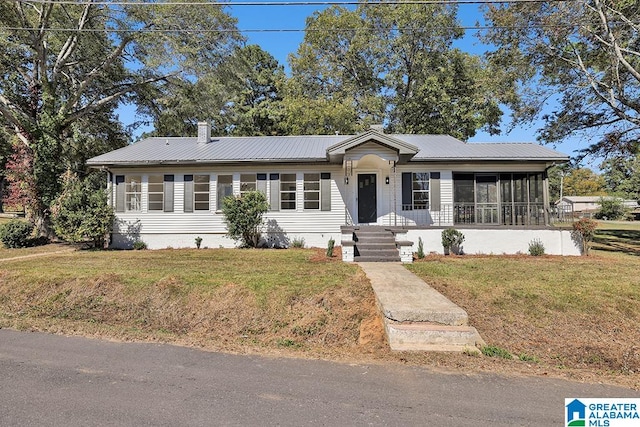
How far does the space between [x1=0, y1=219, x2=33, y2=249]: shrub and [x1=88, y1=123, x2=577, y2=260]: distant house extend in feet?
12.9

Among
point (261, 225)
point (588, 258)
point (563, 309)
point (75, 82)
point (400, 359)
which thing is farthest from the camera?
point (75, 82)

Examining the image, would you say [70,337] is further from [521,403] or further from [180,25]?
[180,25]

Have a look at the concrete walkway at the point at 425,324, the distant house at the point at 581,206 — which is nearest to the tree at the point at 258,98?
the distant house at the point at 581,206

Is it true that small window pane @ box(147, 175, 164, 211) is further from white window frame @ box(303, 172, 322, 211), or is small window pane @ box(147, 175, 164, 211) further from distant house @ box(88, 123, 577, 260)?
white window frame @ box(303, 172, 322, 211)

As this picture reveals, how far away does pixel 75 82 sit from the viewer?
2002 cm

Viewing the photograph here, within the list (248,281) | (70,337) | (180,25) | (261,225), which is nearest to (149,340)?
(70,337)

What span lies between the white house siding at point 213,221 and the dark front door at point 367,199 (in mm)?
749

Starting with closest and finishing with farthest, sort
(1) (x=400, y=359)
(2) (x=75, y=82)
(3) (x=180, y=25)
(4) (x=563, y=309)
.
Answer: (1) (x=400, y=359) < (4) (x=563, y=309) < (3) (x=180, y=25) < (2) (x=75, y=82)

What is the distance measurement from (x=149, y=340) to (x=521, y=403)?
480 centimetres

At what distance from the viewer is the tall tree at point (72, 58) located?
1543 centimetres

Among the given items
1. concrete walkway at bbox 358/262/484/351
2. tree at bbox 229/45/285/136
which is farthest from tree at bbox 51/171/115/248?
tree at bbox 229/45/285/136

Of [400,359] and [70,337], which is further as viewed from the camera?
[70,337]

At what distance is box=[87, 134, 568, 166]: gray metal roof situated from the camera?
1366 cm

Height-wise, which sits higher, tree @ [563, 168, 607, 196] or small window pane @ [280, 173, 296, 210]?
tree @ [563, 168, 607, 196]
